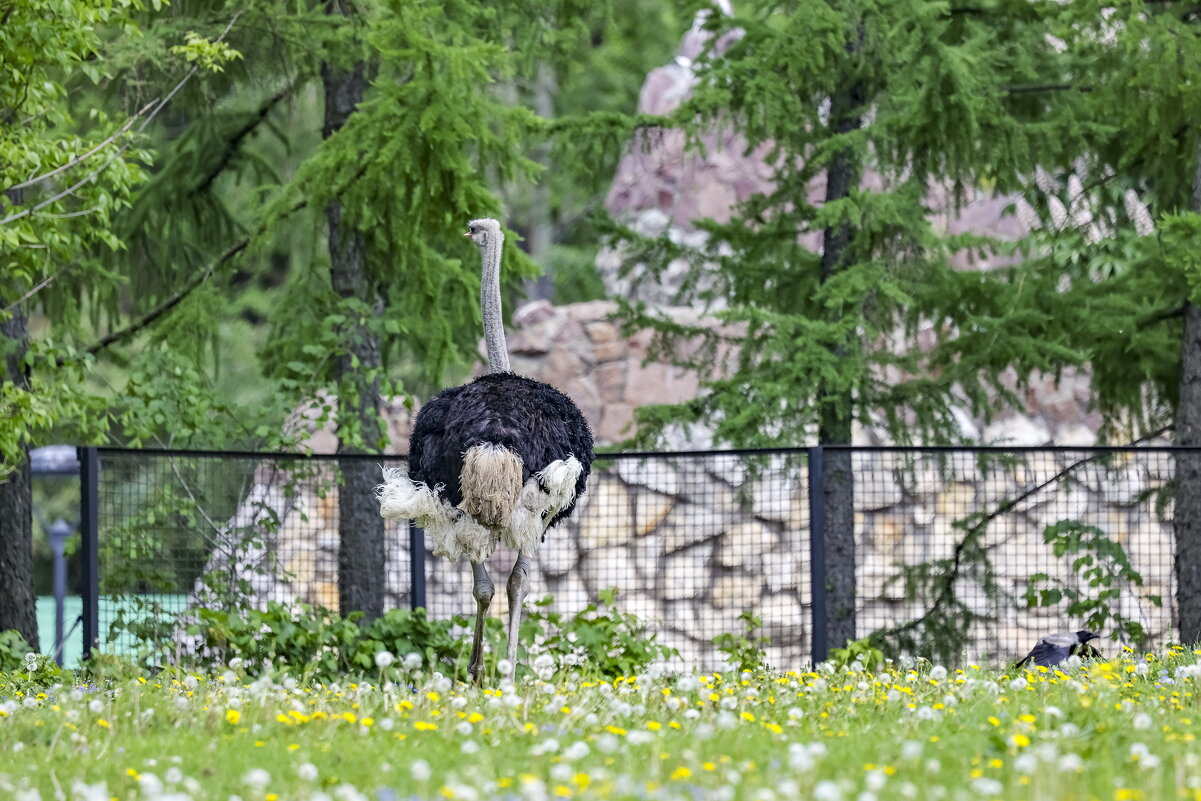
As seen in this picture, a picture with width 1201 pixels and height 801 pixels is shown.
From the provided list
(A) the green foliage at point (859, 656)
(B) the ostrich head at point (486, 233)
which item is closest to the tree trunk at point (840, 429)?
(A) the green foliage at point (859, 656)

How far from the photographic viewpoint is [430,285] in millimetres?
10422

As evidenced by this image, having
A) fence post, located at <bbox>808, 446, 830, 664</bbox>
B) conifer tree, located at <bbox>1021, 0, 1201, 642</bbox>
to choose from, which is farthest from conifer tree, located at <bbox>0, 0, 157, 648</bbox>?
conifer tree, located at <bbox>1021, 0, 1201, 642</bbox>

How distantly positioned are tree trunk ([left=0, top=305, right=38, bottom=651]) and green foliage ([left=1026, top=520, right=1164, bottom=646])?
266 inches

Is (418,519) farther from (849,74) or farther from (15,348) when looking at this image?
(849,74)

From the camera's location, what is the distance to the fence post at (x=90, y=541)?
837 cm

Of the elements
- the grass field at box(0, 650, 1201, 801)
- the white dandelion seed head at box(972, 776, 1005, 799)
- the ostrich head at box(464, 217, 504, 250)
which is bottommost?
the grass field at box(0, 650, 1201, 801)

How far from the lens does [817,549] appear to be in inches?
347

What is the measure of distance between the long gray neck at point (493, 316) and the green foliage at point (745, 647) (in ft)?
7.66

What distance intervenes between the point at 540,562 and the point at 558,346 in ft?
25.2

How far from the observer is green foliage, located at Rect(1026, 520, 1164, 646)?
8938mm

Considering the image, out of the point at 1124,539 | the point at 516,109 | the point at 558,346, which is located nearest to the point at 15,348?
the point at 516,109

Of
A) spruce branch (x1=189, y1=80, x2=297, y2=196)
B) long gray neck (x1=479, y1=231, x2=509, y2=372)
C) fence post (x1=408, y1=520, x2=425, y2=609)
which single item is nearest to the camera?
long gray neck (x1=479, y1=231, x2=509, y2=372)

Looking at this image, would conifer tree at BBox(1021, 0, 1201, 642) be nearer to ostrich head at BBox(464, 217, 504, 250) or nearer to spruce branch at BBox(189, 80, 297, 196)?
ostrich head at BBox(464, 217, 504, 250)

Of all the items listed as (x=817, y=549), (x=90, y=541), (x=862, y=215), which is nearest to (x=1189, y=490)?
(x=817, y=549)
